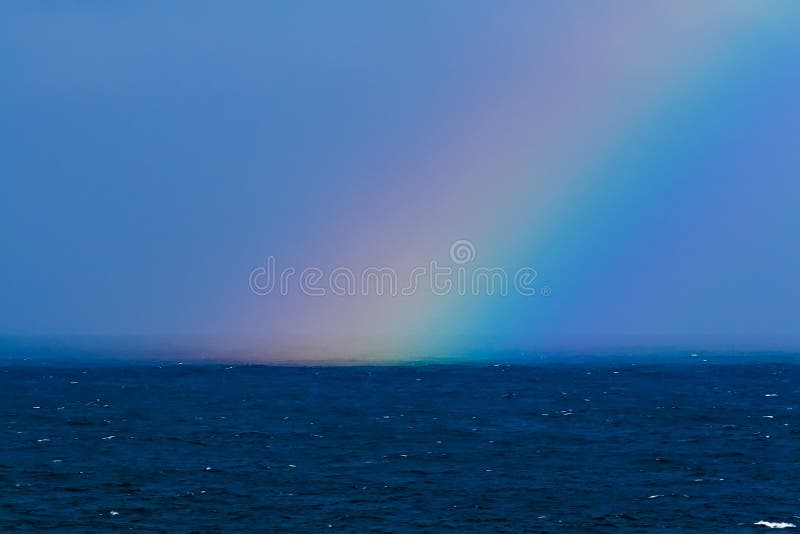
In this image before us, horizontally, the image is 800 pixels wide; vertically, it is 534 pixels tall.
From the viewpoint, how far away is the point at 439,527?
61.8 meters

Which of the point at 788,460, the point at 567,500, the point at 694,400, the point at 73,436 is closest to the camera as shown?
the point at 567,500

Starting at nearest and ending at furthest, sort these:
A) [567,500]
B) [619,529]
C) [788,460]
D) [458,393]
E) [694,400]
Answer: [619,529]
[567,500]
[788,460]
[694,400]
[458,393]

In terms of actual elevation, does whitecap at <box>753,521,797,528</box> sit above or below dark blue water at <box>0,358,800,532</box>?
below

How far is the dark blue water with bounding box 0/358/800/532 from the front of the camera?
213 ft

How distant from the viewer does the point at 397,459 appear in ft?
287

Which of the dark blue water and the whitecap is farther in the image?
the dark blue water

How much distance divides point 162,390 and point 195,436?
2300 inches

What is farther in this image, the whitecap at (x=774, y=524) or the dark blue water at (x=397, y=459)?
the dark blue water at (x=397, y=459)

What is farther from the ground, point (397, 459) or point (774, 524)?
point (397, 459)

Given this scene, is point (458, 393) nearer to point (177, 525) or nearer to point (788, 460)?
point (788, 460)

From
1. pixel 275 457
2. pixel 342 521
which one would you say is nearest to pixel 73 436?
pixel 275 457

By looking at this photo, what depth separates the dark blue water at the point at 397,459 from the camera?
65.1 metres

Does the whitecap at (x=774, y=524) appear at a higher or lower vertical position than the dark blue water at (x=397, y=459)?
lower

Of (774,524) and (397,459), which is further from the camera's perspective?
(397,459)
